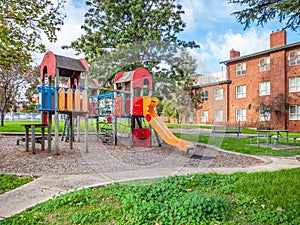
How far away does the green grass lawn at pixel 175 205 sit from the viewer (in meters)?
2.82

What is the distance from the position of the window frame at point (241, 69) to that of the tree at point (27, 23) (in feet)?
67.2

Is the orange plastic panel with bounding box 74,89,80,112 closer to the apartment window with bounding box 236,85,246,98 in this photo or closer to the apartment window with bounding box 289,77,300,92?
the apartment window with bounding box 289,77,300,92

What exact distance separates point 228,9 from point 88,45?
9845 mm

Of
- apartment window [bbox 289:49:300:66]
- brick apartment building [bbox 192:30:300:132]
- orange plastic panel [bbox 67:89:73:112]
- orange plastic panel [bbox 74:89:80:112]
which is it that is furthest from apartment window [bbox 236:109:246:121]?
orange plastic panel [bbox 67:89:73:112]

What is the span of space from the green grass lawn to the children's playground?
3.81m

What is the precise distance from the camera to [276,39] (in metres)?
23.4

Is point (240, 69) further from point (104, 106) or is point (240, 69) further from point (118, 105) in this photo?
point (118, 105)

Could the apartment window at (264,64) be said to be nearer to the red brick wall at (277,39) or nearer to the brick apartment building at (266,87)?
the brick apartment building at (266,87)

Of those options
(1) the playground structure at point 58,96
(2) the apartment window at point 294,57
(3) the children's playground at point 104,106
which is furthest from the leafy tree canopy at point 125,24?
(2) the apartment window at point 294,57

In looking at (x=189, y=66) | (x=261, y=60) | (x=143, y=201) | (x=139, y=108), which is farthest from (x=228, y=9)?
(x=261, y=60)

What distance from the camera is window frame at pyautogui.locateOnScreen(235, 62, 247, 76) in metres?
25.6

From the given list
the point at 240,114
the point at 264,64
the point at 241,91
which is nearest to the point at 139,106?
the point at 240,114

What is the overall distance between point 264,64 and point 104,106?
18659mm

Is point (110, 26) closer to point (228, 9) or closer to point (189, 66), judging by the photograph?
point (228, 9)
